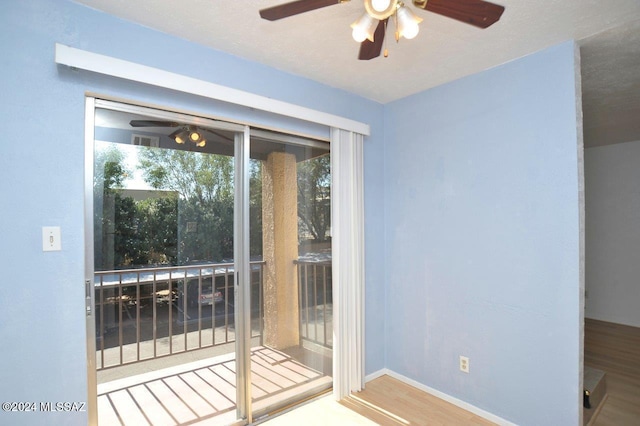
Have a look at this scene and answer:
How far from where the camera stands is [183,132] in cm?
220

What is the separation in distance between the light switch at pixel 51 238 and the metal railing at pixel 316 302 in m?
1.59

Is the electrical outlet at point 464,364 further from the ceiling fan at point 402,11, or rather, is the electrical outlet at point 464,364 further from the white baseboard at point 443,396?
the ceiling fan at point 402,11

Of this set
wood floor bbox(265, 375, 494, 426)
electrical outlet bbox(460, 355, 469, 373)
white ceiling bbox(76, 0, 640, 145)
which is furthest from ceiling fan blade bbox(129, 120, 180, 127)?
electrical outlet bbox(460, 355, 469, 373)

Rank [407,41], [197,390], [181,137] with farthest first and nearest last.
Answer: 1. [197,390]
2. [181,137]
3. [407,41]

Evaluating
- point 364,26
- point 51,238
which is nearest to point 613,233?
point 364,26

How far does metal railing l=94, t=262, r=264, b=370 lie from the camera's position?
193 cm

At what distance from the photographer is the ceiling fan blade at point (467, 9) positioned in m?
1.29

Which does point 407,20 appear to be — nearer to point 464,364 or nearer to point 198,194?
point 198,194

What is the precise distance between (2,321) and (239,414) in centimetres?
153

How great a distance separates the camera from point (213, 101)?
2.18m

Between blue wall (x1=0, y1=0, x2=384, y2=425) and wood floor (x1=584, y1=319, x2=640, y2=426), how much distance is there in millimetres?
3403

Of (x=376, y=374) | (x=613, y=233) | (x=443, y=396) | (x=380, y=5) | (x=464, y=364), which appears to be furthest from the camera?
(x=613, y=233)

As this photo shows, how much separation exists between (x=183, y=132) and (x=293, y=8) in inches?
47.0

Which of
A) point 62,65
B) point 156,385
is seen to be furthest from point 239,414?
point 62,65
